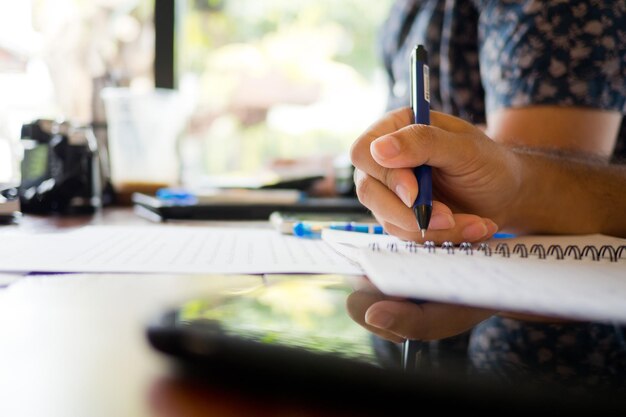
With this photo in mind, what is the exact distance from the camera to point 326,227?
25.9 inches

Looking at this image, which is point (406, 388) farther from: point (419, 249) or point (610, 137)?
point (610, 137)

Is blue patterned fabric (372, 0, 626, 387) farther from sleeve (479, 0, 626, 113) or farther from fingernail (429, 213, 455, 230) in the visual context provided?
fingernail (429, 213, 455, 230)

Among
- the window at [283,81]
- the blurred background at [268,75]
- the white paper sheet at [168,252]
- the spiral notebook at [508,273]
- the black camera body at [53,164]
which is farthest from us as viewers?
the window at [283,81]

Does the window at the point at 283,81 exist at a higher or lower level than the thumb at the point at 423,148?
higher

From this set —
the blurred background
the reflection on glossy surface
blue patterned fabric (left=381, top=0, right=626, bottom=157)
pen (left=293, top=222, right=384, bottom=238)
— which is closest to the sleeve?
blue patterned fabric (left=381, top=0, right=626, bottom=157)

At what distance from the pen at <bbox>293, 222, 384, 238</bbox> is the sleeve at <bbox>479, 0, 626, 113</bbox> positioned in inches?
17.2

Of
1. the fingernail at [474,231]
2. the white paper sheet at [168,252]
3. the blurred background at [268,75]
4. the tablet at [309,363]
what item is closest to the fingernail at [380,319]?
the tablet at [309,363]

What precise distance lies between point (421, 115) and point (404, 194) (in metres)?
0.09

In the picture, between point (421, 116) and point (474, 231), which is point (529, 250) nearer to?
point (474, 231)

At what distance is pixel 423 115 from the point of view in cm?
56

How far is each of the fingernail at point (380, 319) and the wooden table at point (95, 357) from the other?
0.34ft

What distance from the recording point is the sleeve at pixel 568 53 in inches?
34.6

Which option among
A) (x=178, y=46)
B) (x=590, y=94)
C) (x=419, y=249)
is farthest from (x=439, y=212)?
(x=178, y=46)

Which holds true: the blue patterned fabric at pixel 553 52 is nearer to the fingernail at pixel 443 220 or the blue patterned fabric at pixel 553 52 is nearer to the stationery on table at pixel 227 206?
the stationery on table at pixel 227 206
